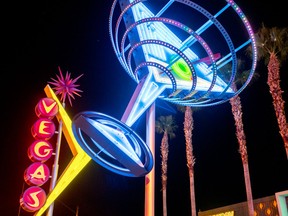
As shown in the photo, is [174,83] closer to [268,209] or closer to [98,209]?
[268,209]

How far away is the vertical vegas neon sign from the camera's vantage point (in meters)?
20.2

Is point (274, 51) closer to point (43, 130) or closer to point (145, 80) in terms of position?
point (145, 80)

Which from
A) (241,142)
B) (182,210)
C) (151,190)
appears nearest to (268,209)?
(241,142)

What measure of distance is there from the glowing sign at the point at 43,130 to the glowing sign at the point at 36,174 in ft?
6.30

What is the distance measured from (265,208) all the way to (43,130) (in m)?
15.8

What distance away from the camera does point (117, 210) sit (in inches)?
1832

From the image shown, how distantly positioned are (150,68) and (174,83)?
5.01 ft

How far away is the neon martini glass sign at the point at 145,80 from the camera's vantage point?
13.2 m

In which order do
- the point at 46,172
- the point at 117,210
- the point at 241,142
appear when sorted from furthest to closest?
the point at 117,210, the point at 241,142, the point at 46,172

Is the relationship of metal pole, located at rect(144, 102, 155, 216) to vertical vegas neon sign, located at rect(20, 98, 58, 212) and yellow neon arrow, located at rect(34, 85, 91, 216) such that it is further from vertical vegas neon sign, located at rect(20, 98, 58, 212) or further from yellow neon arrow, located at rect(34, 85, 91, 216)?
vertical vegas neon sign, located at rect(20, 98, 58, 212)

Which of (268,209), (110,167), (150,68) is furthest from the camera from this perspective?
(268,209)

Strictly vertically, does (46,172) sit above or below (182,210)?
below

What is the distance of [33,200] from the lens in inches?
792

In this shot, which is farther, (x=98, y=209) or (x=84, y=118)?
(x=98, y=209)
